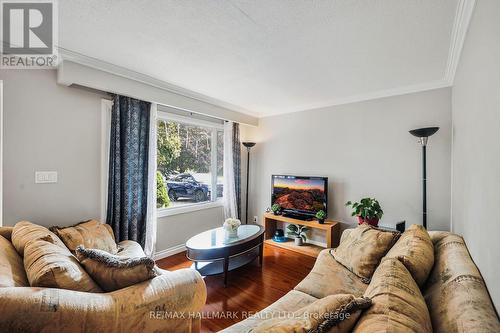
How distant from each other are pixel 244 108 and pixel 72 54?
8.57 feet

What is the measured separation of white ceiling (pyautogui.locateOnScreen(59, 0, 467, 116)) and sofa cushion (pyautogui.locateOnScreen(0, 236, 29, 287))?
169 cm

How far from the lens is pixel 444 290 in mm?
1092

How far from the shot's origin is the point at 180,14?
5.38 ft

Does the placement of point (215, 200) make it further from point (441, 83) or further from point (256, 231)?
point (441, 83)

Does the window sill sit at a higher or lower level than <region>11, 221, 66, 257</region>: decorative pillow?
lower

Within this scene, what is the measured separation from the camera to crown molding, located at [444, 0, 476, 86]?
1.49 m

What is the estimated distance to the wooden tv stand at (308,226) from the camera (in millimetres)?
3357

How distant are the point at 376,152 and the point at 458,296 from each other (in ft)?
8.55

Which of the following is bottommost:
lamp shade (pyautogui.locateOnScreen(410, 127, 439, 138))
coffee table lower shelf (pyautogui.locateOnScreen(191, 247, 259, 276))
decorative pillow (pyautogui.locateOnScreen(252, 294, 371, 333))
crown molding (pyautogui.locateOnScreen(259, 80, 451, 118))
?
coffee table lower shelf (pyautogui.locateOnScreen(191, 247, 259, 276))

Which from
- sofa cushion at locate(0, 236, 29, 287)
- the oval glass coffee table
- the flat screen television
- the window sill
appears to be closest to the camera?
sofa cushion at locate(0, 236, 29, 287)

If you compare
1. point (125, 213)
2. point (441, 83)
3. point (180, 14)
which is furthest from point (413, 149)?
point (125, 213)

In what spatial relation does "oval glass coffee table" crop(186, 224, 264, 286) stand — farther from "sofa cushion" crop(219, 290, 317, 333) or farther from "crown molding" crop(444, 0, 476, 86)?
"crown molding" crop(444, 0, 476, 86)

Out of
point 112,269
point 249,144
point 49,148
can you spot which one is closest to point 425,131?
point 249,144

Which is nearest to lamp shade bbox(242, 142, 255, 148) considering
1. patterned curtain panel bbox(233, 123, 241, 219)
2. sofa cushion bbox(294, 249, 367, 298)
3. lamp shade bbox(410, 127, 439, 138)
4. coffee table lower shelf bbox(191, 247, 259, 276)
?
patterned curtain panel bbox(233, 123, 241, 219)
